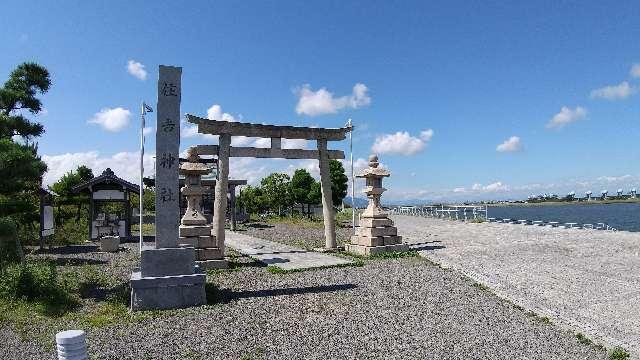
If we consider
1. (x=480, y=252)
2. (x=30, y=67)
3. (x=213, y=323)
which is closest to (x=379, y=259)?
(x=480, y=252)

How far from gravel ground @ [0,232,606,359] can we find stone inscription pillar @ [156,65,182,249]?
62.1 inches

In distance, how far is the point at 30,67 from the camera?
35.2 feet

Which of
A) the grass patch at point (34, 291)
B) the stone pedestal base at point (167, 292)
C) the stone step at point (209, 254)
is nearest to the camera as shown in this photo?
the stone pedestal base at point (167, 292)

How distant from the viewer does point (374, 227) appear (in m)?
14.6

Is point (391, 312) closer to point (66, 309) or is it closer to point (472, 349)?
point (472, 349)

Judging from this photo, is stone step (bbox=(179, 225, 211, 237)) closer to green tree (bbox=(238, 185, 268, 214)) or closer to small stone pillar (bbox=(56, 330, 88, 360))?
small stone pillar (bbox=(56, 330, 88, 360))

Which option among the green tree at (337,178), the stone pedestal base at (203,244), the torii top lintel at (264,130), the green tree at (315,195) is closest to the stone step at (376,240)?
the torii top lintel at (264,130)

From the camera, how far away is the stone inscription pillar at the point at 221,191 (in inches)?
495

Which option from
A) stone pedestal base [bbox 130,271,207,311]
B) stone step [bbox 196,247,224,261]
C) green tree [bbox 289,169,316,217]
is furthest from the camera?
green tree [bbox 289,169,316,217]

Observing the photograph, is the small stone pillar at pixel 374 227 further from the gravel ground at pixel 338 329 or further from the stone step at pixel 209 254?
the stone step at pixel 209 254

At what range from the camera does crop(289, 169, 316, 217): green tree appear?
151 ft

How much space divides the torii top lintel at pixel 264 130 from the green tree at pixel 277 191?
104 feet

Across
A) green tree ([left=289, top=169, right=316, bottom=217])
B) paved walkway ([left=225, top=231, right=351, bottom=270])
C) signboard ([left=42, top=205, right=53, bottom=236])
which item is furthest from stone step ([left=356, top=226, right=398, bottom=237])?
green tree ([left=289, top=169, right=316, bottom=217])

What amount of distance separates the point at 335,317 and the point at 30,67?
9.43 meters
